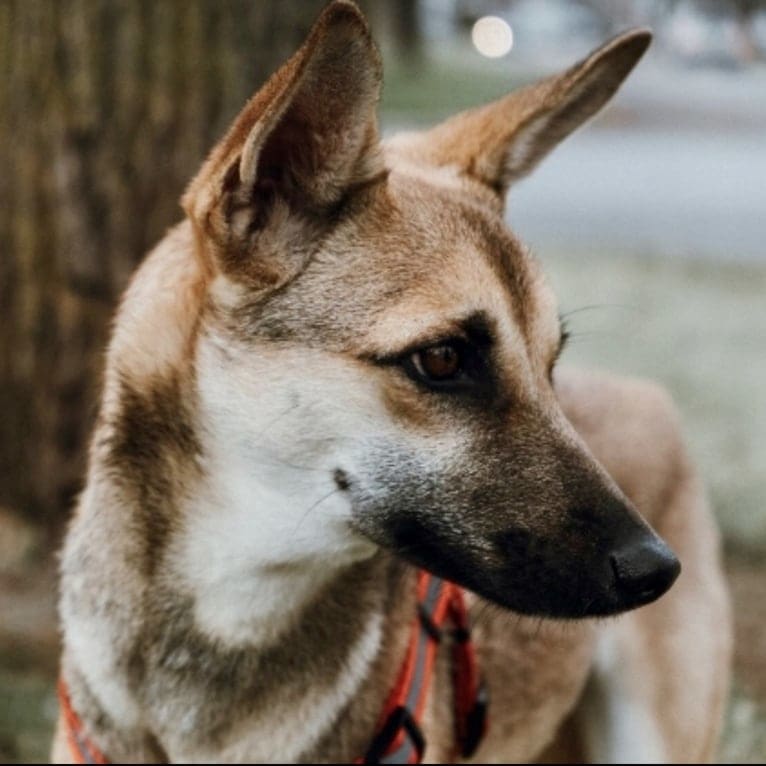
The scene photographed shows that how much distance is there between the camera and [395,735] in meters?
2.86

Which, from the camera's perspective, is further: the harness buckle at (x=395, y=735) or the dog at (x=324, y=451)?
the harness buckle at (x=395, y=735)

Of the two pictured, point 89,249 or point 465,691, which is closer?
point 465,691

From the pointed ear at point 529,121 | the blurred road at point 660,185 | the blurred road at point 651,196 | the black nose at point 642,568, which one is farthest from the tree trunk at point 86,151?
the blurred road at point 651,196

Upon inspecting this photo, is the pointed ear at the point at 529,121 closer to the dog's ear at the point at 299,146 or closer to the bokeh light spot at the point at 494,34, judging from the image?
the dog's ear at the point at 299,146

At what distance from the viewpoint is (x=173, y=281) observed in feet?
9.18

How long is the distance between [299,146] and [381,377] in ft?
1.56

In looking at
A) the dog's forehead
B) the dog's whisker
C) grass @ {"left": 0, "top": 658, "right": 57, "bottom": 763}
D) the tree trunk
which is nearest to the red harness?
the dog's whisker

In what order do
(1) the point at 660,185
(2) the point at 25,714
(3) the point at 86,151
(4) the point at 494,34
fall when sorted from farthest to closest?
(4) the point at 494,34
(1) the point at 660,185
(3) the point at 86,151
(2) the point at 25,714

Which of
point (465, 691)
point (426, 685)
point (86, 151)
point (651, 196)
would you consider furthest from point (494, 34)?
point (426, 685)

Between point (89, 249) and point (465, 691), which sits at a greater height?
point (89, 249)

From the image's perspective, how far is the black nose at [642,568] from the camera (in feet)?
8.29

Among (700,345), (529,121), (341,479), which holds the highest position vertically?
(529,121)

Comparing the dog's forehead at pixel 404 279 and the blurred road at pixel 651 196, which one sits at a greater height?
the dog's forehead at pixel 404 279

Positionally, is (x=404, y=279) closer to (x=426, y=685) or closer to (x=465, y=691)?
(x=426, y=685)
